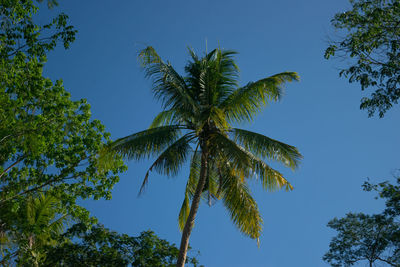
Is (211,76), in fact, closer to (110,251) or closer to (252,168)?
(252,168)

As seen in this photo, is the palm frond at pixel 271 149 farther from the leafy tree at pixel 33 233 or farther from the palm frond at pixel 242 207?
the leafy tree at pixel 33 233

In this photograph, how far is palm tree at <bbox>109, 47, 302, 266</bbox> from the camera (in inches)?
529

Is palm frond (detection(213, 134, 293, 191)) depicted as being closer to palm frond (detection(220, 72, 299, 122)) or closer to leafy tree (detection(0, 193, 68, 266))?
palm frond (detection(220, 72, 299, 122))

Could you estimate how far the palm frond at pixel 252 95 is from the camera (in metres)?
14.2

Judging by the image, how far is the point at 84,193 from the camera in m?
14.6

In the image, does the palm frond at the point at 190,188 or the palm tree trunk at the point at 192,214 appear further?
the palm frond at the point at 190,188

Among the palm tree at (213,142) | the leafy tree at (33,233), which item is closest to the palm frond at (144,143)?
the palm tree at (213,142)

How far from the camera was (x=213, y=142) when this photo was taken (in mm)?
14086

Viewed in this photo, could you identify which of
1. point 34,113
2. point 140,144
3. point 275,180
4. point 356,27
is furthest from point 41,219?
point 356,27

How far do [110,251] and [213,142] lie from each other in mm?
4738

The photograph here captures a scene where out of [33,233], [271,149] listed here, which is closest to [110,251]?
[33,233]

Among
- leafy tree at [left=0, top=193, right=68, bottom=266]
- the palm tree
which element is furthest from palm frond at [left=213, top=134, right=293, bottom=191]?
leafy tree at [left=0, top=193, right=68, bottom=266]

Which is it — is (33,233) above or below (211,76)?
below

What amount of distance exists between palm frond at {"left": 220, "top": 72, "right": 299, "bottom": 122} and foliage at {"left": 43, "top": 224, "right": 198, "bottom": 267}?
462 cm
